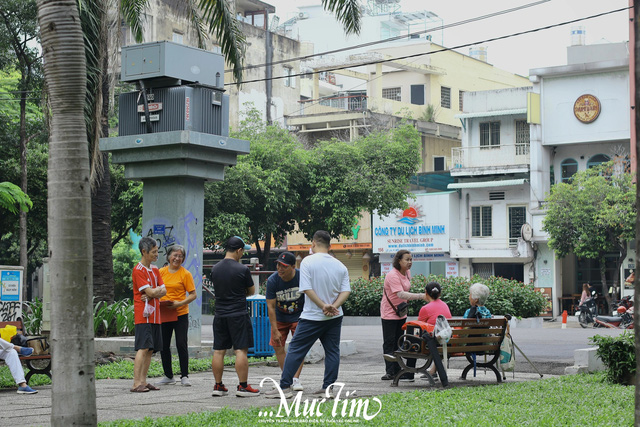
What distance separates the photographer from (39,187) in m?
28.6

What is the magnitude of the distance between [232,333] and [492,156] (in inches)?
1415

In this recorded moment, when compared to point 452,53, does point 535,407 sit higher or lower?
lower

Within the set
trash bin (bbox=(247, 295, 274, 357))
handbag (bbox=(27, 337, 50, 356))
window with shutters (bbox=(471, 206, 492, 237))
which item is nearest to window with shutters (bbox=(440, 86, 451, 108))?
window with shutters (bbox=(471, 206, 492, 237))

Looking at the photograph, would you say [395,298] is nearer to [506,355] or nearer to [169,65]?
[506,355]

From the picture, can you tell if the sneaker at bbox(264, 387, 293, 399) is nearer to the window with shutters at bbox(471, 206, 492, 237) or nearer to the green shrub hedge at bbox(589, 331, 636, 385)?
the green shrub hedge at bbox(589, 331, 636, 385)

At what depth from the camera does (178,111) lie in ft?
47.3

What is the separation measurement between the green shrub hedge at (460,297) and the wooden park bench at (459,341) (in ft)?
51.4

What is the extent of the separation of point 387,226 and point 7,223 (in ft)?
73.2

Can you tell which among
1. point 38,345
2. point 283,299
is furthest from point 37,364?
point 283,299

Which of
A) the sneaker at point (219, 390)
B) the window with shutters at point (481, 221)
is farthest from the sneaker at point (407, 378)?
the window with shutters at point (481, 221)

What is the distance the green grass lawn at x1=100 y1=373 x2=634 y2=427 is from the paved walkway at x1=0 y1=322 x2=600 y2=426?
2.49ft

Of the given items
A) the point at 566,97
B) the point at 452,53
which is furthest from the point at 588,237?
the point at 452,53

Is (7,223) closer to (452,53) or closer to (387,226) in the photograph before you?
(387,226)

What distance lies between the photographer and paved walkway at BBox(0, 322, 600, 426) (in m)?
8.66
